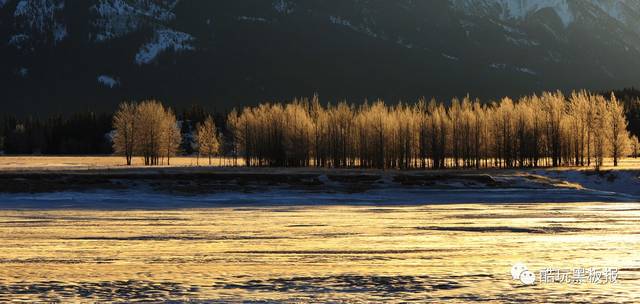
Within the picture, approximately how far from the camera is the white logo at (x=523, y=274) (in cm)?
2933

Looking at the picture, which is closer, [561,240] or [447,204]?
[561,240]

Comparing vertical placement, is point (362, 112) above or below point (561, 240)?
above

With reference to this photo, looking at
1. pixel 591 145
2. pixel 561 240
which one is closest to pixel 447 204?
pixel 561 240

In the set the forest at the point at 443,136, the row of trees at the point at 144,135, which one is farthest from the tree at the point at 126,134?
the forest at the point at 443,136

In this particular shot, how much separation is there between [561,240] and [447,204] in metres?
31.6

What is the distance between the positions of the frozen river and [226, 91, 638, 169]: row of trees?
8151 cm

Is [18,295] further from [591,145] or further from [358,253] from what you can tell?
[591,145]

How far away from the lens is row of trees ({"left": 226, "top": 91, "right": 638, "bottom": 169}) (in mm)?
140625

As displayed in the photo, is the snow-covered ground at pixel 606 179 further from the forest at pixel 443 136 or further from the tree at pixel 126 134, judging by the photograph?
the tree at pixel 126 134

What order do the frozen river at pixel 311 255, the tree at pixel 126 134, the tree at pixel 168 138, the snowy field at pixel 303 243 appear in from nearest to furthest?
the frozen river at pixel 311 255 < the snowy field at pixel 303 243 < the tree at pixel 126 134 < the tree at pixel 168 138

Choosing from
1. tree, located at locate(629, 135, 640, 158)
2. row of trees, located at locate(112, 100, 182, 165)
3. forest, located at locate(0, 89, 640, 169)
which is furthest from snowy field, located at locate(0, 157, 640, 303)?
tree, located at locate(629, 135, 640, 158)

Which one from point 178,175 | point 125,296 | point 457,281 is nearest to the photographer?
point 125,296

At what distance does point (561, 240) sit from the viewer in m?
42.1

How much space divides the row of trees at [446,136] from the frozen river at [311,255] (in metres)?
81.5
